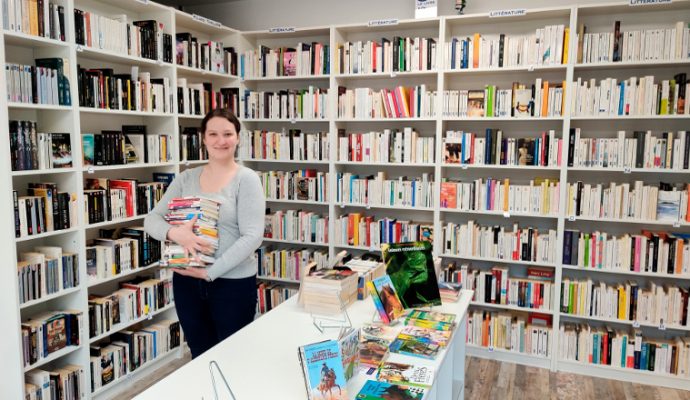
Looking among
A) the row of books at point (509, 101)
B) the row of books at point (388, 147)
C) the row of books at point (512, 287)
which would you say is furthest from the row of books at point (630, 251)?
the row of books at point (388, 147)

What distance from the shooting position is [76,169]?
3234 millimetres

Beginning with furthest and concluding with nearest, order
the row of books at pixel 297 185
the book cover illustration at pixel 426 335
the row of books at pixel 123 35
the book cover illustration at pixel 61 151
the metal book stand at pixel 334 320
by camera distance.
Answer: the row of books at pixel 297 185, the row of books at pixel 123 35, the book cover illustration at pixel 61 151, the metal book stand at pixel 334 320, the book cover illustration at pixel 426 335

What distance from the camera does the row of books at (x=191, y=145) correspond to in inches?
165

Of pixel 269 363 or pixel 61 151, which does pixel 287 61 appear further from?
pixel 269 363

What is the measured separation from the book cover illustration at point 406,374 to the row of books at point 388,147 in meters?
2.51

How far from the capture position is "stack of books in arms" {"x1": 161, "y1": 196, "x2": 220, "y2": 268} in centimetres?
248

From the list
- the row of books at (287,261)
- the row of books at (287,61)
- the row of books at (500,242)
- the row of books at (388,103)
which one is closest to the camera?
the row of books at (500,242)

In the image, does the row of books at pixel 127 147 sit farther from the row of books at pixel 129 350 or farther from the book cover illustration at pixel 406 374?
the book cover illustration at pixel 406 374

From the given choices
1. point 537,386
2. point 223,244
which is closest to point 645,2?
point 537,386

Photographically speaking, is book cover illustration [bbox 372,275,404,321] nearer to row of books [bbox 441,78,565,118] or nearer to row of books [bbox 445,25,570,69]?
row of books [bbox 441,78,565,118]

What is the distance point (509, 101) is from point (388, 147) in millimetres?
1026

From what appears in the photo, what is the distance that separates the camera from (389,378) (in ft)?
6.30

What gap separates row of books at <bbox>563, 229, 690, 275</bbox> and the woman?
8.44ft

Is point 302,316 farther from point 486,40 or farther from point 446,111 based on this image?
point 486,40
